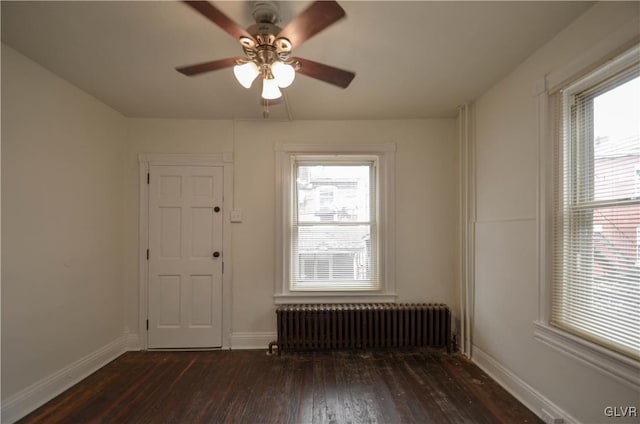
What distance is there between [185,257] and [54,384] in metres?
1.38

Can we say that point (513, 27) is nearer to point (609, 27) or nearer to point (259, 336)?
point (609, 27)

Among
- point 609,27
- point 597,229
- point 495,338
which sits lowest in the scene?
point 495,338

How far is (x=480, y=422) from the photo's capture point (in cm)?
193

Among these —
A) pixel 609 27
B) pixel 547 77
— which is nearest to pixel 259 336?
Result: pixel 547 77

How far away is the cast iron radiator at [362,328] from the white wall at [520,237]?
0.40 metres

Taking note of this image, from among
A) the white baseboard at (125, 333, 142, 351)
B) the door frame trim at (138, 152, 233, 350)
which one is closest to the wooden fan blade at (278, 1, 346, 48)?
the door frame trim at (138, 152, 233, 350)

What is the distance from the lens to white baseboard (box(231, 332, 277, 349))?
3.12m

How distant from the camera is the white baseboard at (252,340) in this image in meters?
3.12

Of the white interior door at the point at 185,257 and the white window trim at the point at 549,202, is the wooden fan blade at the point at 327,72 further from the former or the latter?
the white interior door at the point at 185,257

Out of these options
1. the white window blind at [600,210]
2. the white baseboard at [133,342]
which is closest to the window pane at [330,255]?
the white window blind at [600,210]

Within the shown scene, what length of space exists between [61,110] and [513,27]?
3.39 m

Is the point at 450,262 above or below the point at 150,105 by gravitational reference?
below

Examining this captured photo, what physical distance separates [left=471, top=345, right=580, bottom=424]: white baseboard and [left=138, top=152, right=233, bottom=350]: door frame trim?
8.34ft

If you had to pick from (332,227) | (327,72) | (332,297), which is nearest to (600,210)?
(327,72)
